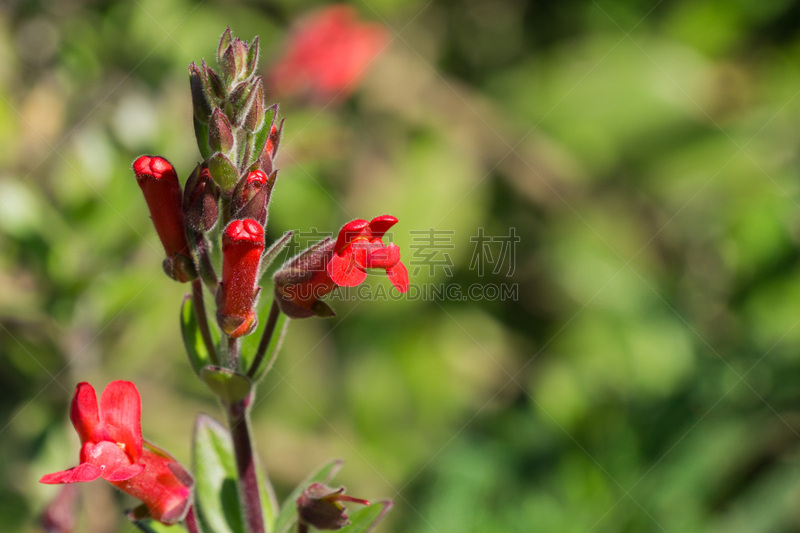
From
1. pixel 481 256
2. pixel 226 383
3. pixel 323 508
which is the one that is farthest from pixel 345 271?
pixel 481 256

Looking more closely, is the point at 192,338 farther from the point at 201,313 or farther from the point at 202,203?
the point at 202,203

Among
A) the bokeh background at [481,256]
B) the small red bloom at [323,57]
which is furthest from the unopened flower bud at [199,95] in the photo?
the small red bloom at [323,57]

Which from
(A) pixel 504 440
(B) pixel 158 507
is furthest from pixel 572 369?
(B) pixel 158 507

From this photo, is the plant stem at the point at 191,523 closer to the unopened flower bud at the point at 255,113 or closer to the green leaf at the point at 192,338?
the green leaf at the point at 192,338

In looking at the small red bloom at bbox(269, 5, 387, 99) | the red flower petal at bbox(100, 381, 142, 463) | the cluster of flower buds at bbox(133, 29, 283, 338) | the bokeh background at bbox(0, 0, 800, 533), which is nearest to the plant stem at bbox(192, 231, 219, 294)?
the cluster of flower buds at bbox(133, 29, 283, 338)

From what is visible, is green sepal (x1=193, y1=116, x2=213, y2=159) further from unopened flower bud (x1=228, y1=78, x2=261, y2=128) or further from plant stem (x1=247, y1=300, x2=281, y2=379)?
plant stem (x1=247, y1=300, x2=281, y2=379)
